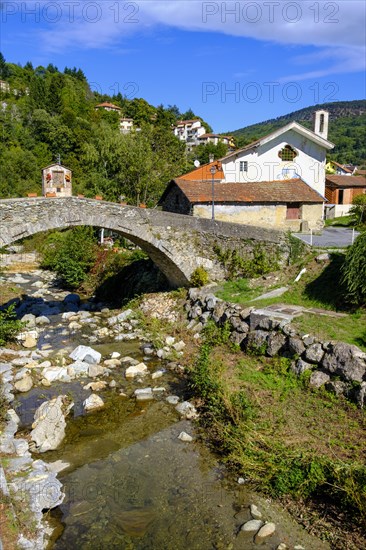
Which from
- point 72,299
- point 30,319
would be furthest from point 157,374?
point 72,299

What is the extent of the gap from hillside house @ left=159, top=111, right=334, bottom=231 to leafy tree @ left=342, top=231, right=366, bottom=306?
25.6ft

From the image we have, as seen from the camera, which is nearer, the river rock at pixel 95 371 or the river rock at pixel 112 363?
the river rock at pixel 95 371

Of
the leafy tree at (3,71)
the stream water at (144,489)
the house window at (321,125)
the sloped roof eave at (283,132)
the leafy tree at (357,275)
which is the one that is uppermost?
the leafy tree at (3,71)

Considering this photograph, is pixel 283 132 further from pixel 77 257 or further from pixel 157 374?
pixel 157 374

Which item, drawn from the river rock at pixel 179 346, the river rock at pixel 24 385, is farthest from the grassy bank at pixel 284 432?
the river rock at pixel 24 385

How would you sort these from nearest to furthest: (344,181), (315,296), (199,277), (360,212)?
(315,296) → (199,277) → (360,212) → (344,181)

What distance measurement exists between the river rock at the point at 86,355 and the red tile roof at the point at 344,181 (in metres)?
27.0

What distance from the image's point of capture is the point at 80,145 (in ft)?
163

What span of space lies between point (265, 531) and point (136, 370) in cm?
628

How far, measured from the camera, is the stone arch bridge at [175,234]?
13.7 m

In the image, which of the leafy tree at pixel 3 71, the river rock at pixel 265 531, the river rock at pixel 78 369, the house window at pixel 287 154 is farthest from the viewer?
the leafy tree at pixel 3 71

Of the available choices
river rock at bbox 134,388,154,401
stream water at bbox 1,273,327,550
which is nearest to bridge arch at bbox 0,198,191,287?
stream water at bbox 1,273,327,550

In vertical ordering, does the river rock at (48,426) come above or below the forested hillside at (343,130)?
below

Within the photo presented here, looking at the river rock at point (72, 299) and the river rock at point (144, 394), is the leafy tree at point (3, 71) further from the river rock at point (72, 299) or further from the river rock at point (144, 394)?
the river rock at point (144, 394)
